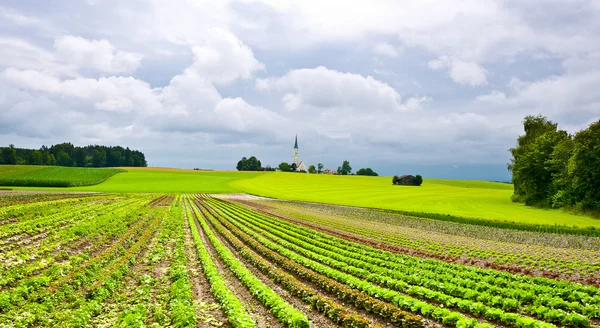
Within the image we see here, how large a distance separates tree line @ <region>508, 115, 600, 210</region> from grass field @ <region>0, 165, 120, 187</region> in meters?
107

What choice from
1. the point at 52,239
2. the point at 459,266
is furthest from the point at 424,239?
the point at 52,239

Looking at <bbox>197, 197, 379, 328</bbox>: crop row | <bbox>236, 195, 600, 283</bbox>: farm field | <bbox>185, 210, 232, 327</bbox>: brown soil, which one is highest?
<bbox>197, 197, 379, 328</bbox>: crop row

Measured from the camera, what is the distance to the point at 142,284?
51.1 ft

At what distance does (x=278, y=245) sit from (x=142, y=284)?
1104 cm

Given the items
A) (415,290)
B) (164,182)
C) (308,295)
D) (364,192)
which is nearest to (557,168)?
(364,192)

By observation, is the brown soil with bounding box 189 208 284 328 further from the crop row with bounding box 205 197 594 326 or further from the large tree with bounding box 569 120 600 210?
the large tree with bounding box 569 120 600 210

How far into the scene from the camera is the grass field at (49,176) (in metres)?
89.4

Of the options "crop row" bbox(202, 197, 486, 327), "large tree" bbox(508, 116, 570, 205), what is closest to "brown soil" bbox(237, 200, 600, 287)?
"crop row" bbox(202, 197, 486, 327)

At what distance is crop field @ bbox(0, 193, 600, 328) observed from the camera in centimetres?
1200

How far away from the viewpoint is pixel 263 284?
52.5 ft

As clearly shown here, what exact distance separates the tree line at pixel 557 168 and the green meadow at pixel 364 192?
9.80ft

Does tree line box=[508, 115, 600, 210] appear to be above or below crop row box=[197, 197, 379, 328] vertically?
above

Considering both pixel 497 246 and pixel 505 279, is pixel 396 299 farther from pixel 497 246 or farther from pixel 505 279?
pixel 497 246

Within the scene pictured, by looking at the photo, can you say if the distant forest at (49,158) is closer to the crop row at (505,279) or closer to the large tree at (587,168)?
the crop row at (505,279)
